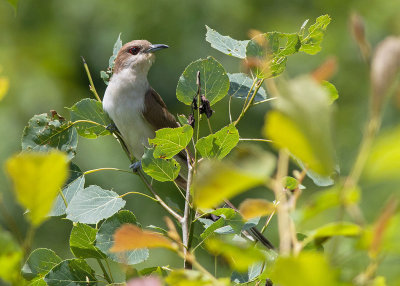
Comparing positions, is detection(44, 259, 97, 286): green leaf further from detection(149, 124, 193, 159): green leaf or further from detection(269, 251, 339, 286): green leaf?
detection(269, 251, 339, 286): green leaf

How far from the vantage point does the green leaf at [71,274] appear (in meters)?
1.50

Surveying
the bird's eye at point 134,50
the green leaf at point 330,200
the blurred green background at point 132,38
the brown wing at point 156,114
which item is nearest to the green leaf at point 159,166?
the green leaf at point 330,200

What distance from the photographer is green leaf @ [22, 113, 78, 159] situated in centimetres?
188

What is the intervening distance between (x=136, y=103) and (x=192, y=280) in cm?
311

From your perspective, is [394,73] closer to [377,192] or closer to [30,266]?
[30,266]

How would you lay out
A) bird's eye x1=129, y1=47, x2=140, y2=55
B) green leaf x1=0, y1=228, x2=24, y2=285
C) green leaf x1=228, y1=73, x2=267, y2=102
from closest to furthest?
1. green leaf x1=0, y1=228, x2=24, y2=285
2. green leaf x1=228, y1=73, x2=267, y2=102
3. bird's eye x1=129, y1=47, x2=140, y2=55

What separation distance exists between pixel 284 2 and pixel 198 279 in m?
10.4

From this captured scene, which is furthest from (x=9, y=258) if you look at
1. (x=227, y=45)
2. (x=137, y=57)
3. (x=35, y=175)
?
(x=137, y=57)

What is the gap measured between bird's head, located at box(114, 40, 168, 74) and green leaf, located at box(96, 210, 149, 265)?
8.64 ft

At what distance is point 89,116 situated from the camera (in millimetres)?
2051

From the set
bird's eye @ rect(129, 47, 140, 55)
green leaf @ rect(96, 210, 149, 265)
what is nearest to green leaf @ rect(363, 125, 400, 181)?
green leaf @ rect(96, 210, 149, 265)

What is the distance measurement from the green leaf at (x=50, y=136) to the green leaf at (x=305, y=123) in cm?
130

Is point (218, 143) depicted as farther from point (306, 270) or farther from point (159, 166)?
point (306, 270)

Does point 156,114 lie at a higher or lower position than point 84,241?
lower
